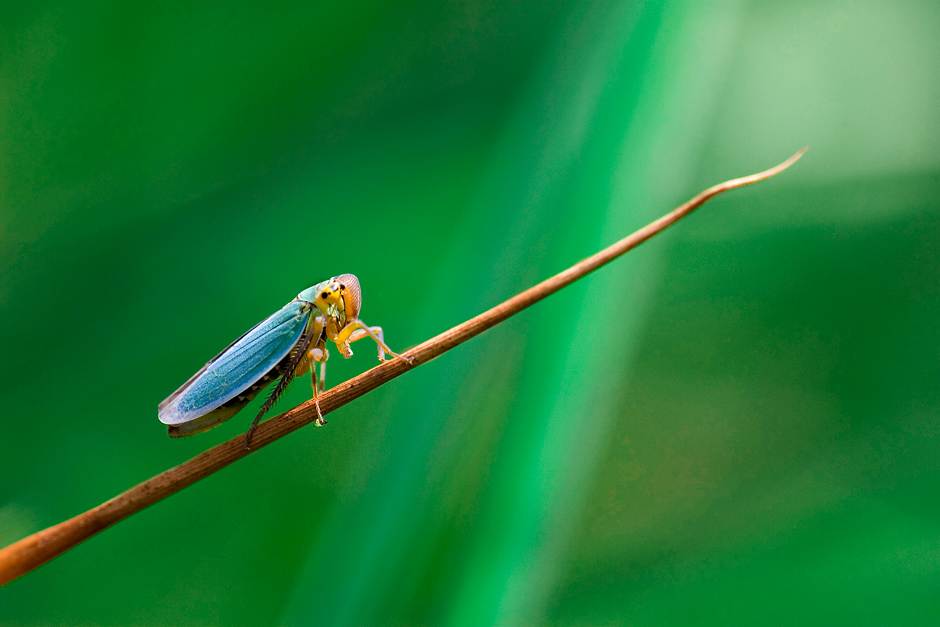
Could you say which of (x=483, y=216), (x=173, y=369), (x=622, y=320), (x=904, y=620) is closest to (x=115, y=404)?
(x=173, y=369)

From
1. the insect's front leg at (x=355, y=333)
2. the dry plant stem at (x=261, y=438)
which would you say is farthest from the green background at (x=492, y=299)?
the dry plant stem at (x=261, y=438)

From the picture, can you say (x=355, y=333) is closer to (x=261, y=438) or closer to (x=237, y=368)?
(x=237, y=368)

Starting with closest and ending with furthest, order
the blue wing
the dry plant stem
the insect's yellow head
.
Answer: the dry plant stem
the blue wing
the insect's yellow head

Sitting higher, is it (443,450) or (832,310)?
(832,310)

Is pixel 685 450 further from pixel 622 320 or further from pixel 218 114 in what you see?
pixel 218 114

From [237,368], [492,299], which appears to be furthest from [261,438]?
[492,299]

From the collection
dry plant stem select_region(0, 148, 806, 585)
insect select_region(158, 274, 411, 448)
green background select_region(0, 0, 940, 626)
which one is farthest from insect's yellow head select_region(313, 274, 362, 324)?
dry plant stem select_region(0, 148, 806, 585)

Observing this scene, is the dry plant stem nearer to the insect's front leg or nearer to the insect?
the insect
